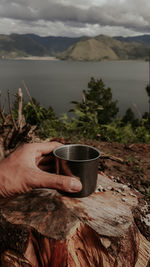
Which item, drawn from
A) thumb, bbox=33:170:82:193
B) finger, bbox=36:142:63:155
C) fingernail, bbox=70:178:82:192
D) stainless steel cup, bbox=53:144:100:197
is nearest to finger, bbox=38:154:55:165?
finger, bbox=36:142:63:155

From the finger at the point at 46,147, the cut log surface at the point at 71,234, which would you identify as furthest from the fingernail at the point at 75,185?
the finger at the point at 46,147

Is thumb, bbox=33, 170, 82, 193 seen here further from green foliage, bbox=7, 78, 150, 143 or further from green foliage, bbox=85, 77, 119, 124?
green foliage, bbox=85, 77, 119, 124

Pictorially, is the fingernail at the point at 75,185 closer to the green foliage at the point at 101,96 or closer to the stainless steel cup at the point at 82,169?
the stainless steel cup at the point at 82,169

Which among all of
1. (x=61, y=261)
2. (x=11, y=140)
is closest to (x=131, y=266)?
(x=61, y=261)

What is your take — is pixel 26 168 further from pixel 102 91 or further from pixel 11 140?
pixel 102 91

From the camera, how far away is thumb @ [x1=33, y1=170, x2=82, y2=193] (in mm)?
1719

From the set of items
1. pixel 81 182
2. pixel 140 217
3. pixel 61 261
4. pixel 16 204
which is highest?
pixel 81 182

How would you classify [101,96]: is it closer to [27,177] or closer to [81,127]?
[81,127]

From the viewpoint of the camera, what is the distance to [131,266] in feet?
5.34

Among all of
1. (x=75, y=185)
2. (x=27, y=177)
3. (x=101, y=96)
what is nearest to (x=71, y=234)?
(x=75, y=185)

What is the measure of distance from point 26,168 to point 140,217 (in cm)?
111

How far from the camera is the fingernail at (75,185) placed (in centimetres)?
171

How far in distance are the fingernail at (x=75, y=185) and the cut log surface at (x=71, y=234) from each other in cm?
14

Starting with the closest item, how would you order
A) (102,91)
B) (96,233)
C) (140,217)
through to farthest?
(96,233) < (140,217) < (102,91)
